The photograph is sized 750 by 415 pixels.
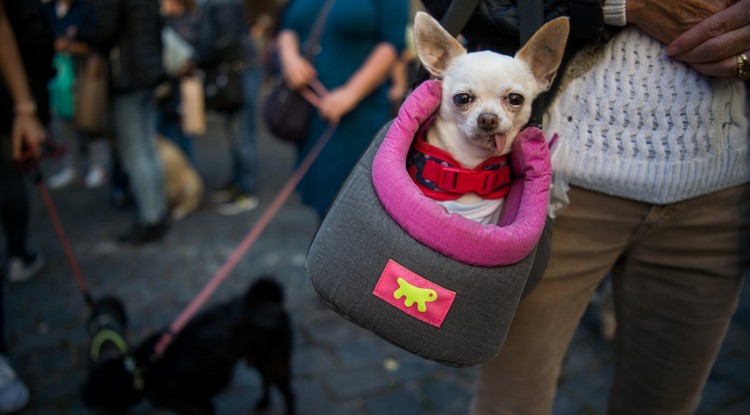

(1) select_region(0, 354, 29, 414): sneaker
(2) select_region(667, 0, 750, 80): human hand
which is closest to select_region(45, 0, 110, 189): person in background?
(1) select_region(0, 354, 29, 414): sneaker

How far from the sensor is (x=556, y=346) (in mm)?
1494

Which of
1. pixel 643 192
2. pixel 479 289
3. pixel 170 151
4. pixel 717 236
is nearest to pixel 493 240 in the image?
pixel 479 289

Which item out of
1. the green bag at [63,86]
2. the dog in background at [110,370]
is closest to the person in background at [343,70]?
the dog in background at [110,370]

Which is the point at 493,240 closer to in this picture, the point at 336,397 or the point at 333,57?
the point at 336,397

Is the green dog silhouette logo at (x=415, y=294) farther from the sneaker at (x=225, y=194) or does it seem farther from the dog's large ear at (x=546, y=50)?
the sneaker at (x=225, y=194)

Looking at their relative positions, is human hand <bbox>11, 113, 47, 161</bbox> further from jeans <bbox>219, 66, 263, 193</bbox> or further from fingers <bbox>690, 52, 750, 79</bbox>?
fingers <bbox>690, 52, 750, 79</bbox>

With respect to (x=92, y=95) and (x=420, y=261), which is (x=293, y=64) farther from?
(x=420, y=261)

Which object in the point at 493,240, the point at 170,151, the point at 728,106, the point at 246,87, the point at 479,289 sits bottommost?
the point at 170,151

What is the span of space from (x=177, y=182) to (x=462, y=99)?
424cm

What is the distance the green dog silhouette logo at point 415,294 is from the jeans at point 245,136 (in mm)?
4383

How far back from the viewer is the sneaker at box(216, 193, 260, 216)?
519 cm

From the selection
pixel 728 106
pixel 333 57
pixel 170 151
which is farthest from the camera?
pixel 170 151

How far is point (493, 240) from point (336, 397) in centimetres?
192

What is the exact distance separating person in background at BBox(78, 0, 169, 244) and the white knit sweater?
3306mm
